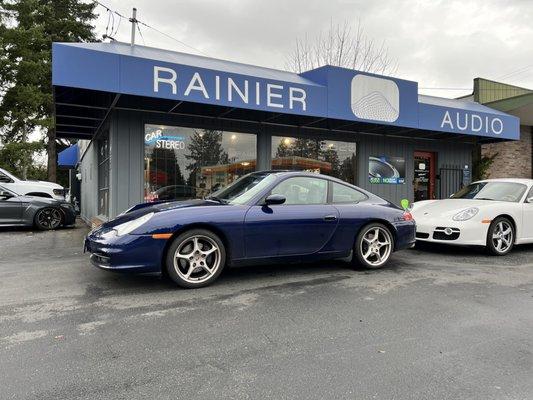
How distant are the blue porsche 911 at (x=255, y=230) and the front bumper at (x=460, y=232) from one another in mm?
1209

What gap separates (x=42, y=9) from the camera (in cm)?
2358

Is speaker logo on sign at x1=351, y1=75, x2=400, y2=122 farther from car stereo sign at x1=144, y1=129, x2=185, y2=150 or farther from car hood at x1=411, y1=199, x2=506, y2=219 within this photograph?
car stereo sign at x1=144, y1=129, x2=185, y2=150

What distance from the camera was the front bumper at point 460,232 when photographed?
7229 millimetres

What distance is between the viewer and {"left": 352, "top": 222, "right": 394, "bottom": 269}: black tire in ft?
19.6

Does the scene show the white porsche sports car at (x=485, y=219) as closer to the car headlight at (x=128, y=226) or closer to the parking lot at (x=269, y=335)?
the parking lot at (x=269, y=335)

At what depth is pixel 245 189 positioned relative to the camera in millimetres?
5691

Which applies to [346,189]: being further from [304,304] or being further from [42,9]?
[42,9]

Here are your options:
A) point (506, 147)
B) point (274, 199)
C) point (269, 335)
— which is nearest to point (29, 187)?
point (274, 199)

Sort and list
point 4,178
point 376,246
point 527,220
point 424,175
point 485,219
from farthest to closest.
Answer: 1. point 424,175
2. point 4,178
3. point 527,220
4. point 485,219
5. point 376,246

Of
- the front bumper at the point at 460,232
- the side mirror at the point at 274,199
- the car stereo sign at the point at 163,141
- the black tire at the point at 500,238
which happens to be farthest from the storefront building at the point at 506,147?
the side mirror at the point at 274,199

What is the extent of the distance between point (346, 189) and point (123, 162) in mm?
5050

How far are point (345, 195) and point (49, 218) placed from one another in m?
9.00

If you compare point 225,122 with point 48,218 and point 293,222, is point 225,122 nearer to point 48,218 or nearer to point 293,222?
point 293,222

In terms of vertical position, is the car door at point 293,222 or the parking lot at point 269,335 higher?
the car door at point 293,222
